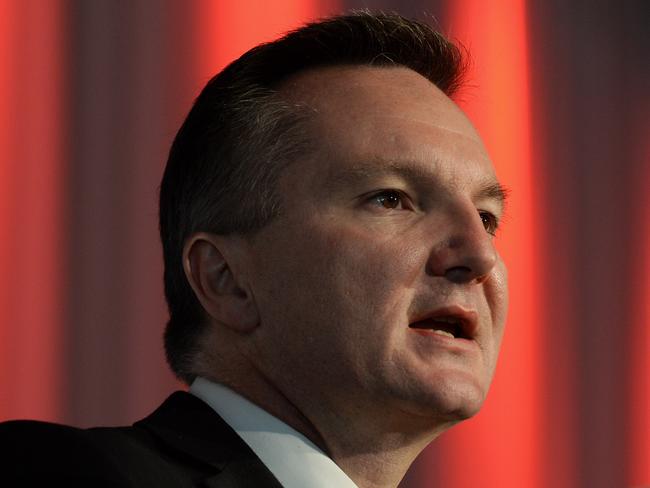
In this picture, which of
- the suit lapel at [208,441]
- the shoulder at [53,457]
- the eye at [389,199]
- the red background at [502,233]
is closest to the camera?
the shoulder at [53,457]

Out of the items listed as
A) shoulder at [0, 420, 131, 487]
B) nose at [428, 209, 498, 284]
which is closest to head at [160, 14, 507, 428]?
nose at [428, 209, 498, 284]

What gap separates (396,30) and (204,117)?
0.90 ft

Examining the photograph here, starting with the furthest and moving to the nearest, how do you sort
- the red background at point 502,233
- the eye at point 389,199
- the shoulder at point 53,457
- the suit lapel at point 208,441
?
the red background at point 502,233
the eye at point 389,199
the suit lapel at point 208,441
the shoulder at point 53,457

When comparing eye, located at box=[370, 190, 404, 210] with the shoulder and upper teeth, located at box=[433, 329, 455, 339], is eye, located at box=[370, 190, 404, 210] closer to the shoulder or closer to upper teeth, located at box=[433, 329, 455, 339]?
upper teeth, located at box=[433, 329, 455, 339]

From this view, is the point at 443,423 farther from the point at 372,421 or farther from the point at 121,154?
the point at 121,154

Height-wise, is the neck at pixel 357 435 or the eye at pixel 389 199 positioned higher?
the eye at pixel 389 199

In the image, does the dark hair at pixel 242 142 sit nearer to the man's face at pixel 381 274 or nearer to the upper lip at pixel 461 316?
the man's face at pixel 381 274

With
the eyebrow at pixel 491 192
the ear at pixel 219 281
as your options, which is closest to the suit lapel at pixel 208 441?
the ear at pixel 219 281

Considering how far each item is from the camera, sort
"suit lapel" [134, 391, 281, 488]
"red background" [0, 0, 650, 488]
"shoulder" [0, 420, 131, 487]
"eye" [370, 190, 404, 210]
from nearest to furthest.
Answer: "shoulder" [0, 420, 131, 487] < "suit lapel" [134, 391, 281, 488] < "eye" [370, 190, 404, 210] < "red background" [0, 0, 650, 488]

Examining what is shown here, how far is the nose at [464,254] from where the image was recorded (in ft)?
4.02

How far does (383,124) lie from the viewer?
1.32 m

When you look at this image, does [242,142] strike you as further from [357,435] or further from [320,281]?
[357,435]

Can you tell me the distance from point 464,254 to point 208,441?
329 mm

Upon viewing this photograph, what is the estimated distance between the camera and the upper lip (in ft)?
4.00
